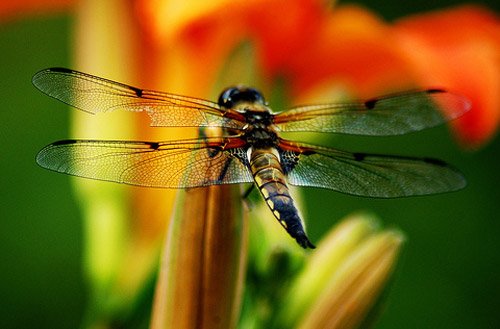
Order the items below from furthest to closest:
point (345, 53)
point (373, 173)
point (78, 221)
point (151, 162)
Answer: point (78, 221), point (345, 53), point (373, 173), point (151, 162)

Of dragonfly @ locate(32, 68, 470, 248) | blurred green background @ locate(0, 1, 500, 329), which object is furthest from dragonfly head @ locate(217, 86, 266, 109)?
blurred green background @ locate(0, 1, 500, 329)

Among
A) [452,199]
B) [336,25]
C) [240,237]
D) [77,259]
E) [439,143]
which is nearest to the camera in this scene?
[240,237]

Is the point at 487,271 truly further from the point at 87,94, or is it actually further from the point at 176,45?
the point at 87,94

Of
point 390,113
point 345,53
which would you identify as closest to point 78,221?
point 345,53

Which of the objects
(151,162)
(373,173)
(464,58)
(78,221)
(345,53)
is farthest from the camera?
(78,221)

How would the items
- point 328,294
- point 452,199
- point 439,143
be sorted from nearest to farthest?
point 328,294 < point 452,199 < point 439,143

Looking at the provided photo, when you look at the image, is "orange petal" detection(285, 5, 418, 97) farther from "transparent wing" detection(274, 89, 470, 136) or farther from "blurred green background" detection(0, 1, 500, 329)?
"blurred green background" detection(0, 1, 500, 329)

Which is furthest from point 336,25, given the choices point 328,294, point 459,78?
point 328,294

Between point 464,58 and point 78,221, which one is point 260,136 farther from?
point 78,221

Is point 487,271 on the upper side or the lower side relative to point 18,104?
lower
